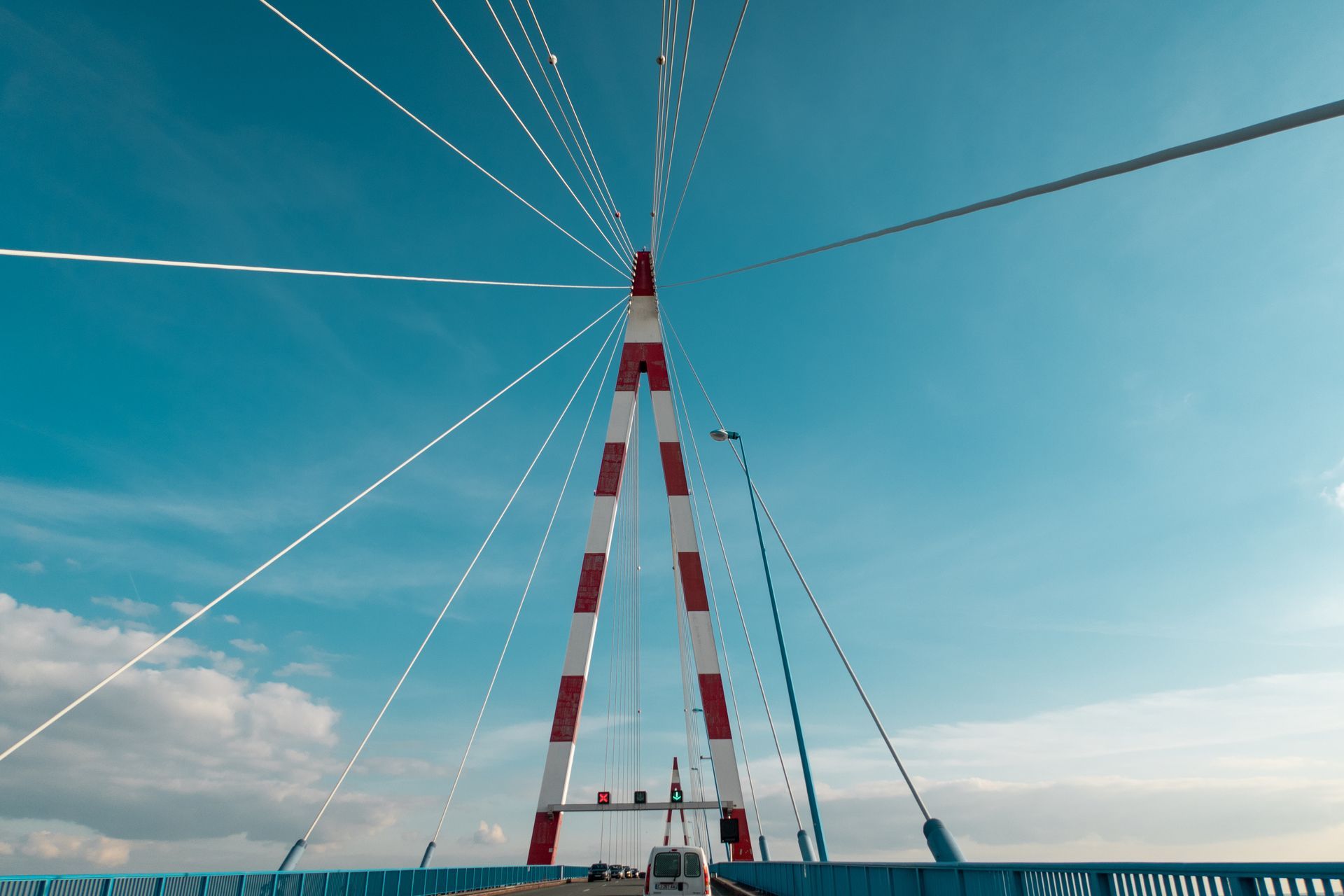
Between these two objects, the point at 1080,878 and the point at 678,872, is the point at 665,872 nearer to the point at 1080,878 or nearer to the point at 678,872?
the point at 678,872

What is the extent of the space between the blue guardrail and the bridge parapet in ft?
2.65

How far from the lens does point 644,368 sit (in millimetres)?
33531

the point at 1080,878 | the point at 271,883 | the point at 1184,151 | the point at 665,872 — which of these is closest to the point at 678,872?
the point at 665,872

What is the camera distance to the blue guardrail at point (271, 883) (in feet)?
33.9

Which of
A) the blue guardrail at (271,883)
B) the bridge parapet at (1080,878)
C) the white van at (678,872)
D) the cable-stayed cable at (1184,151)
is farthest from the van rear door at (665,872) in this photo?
the cable-stayed cable at (1184,151)

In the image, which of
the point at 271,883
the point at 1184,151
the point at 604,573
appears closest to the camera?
the point at 1184,151

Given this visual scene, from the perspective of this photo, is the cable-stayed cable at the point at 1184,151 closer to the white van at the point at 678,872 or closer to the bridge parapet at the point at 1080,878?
the bridge parapet at the point at 1080,878

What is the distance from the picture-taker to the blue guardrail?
10.3m

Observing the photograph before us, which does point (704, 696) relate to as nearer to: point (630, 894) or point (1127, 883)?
point (630, 894)

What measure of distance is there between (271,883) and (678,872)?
6.69m

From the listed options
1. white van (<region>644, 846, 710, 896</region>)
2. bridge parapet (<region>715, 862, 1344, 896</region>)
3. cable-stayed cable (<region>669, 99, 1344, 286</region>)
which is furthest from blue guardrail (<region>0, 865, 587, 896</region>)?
cable-stayed cable (<region>669, 99, 1344, 286</region>)

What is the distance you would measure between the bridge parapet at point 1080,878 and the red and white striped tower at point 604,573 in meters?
15.1

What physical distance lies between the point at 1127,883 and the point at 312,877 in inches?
574

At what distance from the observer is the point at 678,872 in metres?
14.9
